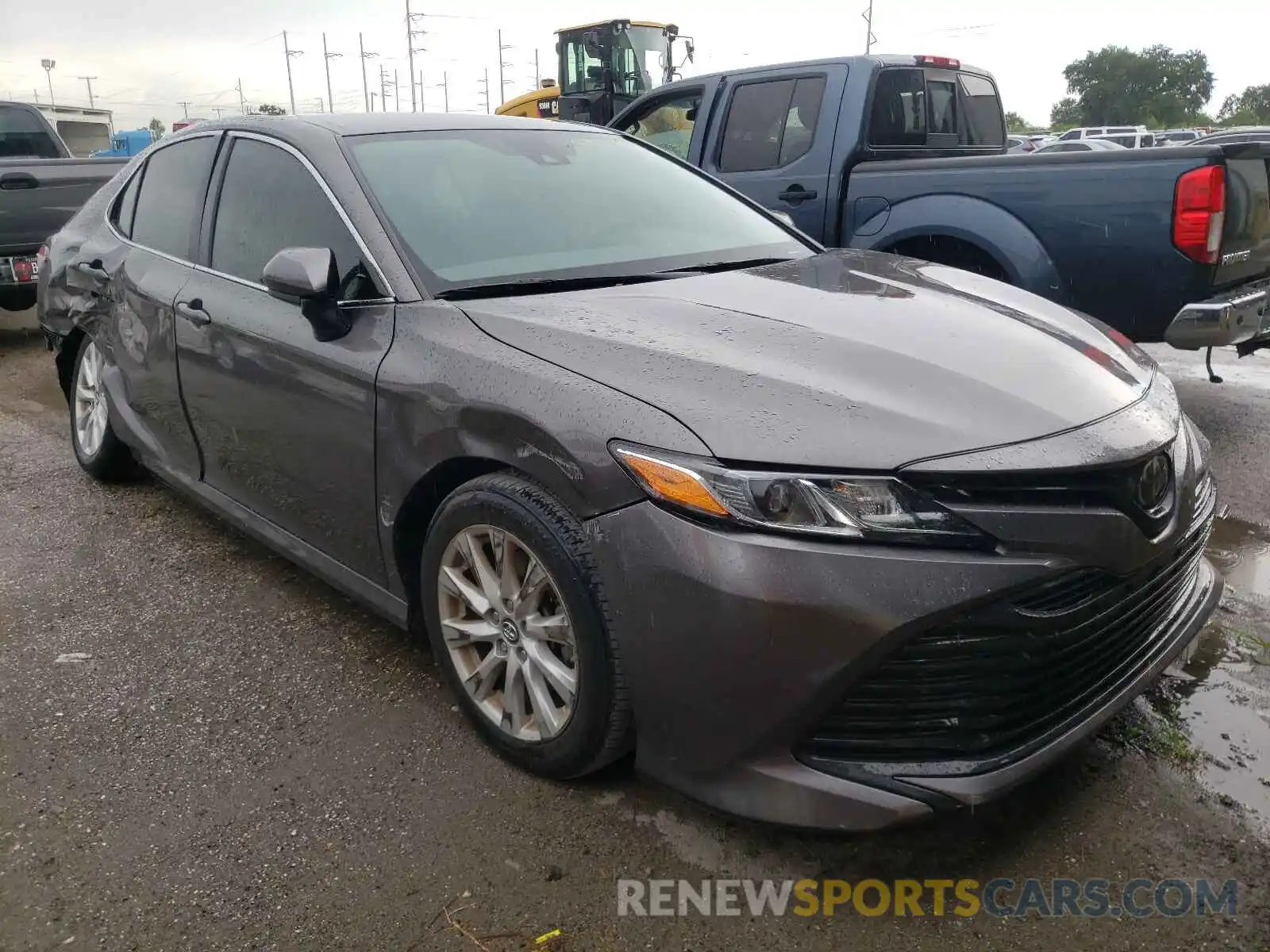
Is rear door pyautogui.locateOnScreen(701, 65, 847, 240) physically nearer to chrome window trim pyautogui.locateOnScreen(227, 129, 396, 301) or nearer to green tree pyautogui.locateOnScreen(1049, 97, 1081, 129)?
chrome window trim pyautogui.locateOnScreen(227, 129, 396, 301)

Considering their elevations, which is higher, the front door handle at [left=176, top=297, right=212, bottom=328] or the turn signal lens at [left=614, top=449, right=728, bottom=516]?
the turn signal lens at [left=614, top=449, right=728, bottom=516]

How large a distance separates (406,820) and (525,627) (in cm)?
52

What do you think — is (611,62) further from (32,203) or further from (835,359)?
(835,359)

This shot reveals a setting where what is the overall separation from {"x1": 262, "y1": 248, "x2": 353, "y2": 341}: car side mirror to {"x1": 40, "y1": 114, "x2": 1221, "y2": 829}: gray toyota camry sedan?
11 millimetres

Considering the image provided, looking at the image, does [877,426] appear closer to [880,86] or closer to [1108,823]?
[1108,823]

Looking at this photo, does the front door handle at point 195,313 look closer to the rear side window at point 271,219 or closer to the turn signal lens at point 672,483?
the rear side window at point 271,219

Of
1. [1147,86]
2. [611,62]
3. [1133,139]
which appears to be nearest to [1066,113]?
[1147,86]

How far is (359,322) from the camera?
282 centimetres

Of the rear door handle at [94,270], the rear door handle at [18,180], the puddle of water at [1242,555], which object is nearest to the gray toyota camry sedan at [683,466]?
the rear door handle at [94,270]

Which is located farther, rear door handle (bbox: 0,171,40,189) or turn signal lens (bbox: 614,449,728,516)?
rear door handle (bbox: 0,171,40,189)

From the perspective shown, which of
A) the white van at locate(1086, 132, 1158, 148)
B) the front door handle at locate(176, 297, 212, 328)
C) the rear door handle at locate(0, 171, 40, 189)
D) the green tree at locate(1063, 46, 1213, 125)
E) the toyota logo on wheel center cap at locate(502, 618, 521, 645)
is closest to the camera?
the toyota logo on wheel center cap at locate(502, 618, 521, 645)

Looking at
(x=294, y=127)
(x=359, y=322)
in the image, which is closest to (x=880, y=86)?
(x=294, y=127)

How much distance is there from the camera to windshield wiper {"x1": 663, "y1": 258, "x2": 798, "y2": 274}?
10.2 feet

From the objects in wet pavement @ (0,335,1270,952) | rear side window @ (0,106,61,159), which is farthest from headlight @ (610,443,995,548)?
rear side window @ (0,106,61,159)
